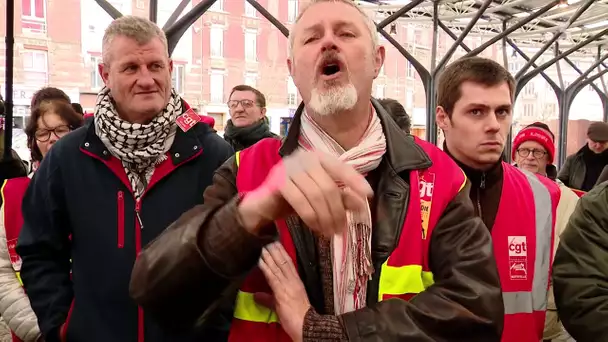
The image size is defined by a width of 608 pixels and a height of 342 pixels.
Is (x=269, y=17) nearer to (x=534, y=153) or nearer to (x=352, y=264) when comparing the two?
(x=534, y=153)

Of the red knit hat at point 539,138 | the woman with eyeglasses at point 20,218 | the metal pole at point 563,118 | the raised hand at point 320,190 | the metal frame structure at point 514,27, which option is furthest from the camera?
the metal pole at point 563,118

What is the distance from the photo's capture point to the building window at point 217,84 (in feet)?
19.9

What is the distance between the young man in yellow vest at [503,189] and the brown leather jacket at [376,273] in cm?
81

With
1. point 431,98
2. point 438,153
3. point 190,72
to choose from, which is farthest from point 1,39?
point 431,98

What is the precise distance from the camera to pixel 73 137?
1798 millimetres

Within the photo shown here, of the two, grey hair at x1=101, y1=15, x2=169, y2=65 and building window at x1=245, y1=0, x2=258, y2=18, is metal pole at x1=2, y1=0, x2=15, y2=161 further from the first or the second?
building window at x1=245, y1=0, x2=258, y2=18

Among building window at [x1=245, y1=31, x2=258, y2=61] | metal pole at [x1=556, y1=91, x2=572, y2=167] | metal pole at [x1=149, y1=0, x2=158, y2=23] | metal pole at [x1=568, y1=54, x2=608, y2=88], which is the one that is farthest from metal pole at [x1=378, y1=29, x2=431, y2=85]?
metal pole at [x1=568, y1=54, x2=608, y2=88]

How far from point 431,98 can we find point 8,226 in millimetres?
7395

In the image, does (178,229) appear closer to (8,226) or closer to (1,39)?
(8,226)

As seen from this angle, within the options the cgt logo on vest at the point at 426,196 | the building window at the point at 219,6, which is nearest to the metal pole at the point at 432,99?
the building window at the point at 219,6

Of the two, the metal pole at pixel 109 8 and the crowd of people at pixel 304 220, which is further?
the metal pole at pixel 109 8

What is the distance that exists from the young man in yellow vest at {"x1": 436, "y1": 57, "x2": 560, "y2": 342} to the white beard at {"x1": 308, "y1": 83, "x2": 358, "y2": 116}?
936 mm

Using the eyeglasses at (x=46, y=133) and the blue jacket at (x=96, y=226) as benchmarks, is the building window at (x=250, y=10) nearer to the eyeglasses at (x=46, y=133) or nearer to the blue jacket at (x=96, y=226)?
the eyeglasses at (x=46, y=133)

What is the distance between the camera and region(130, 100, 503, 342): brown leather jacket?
100cm
